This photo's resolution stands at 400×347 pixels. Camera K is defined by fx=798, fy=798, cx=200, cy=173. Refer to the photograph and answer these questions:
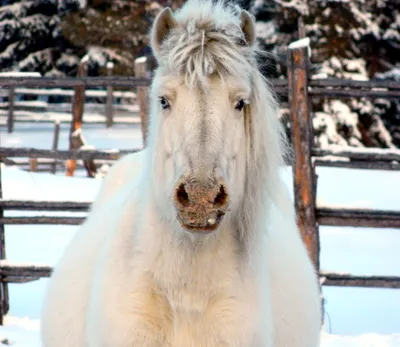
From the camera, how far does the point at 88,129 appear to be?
22156 mm

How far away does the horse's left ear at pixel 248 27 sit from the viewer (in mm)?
2896

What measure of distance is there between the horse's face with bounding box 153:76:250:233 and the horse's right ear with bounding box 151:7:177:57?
19 cm

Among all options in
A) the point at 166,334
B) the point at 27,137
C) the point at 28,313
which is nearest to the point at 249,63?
the point at 166,334

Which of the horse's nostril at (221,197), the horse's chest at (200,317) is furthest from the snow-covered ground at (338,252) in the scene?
the horse's nostril at (221,197)

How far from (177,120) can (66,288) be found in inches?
43.8

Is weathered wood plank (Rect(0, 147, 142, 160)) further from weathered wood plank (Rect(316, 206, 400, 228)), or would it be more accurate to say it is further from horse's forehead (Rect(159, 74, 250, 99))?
horse's forehead (Rect(159, 74, 250, 99))

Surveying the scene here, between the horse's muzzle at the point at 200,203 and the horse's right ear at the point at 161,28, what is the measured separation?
65cm

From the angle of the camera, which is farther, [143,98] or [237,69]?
[143,98]

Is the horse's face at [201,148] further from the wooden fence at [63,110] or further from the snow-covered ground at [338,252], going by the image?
the wooden fence at [63,110]

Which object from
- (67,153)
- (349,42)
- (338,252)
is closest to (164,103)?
(67,153)

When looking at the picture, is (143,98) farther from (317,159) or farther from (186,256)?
(186,256)

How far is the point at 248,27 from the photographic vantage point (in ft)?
9.55

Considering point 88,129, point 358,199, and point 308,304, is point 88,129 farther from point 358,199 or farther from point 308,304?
point 308,304

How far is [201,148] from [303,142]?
4.03m
